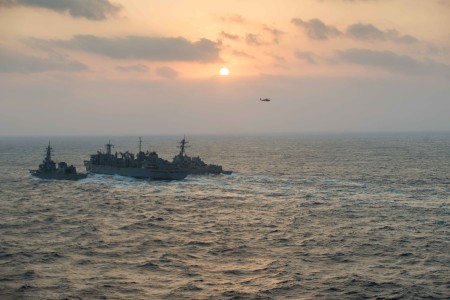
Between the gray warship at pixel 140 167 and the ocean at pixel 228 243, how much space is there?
18516 mm

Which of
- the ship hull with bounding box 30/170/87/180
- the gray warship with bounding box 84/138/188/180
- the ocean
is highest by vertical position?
the gray warship with bounding box 84/138/188/180

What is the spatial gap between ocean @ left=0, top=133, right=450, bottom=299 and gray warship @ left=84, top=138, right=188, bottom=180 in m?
18.5

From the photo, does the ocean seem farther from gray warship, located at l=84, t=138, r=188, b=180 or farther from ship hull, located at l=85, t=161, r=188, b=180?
gray warship, located at l=84, t=138, r=188, b=180

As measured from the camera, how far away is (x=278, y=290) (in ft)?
110

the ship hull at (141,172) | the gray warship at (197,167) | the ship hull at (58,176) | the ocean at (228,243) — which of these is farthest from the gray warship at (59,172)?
the gray warship at (197,167)

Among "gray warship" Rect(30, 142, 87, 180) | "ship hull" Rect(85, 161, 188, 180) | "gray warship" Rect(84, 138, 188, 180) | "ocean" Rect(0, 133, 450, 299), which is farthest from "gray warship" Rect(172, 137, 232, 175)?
"ocean" Rect(0, 133, 450, 299)

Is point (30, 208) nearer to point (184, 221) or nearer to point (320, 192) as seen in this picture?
point (184, 221)

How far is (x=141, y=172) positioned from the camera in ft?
365

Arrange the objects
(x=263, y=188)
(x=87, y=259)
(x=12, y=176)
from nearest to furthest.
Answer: (x=87, y=259) < (x=263, y=188) < (x=12, y=176)

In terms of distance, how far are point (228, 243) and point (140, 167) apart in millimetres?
72031

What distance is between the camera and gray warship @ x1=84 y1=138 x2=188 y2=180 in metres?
108

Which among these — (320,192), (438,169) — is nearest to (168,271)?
(320,192)

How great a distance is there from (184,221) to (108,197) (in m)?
27.1

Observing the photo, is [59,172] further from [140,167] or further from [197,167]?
[197,167]
